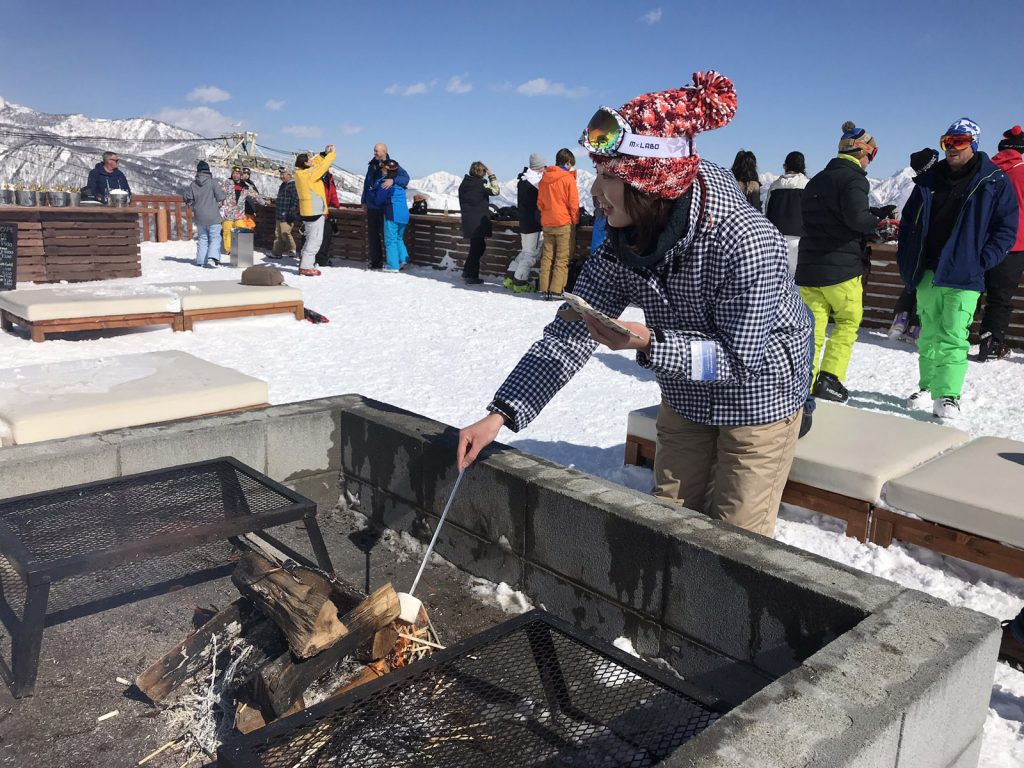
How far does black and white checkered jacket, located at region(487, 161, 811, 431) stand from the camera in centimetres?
229

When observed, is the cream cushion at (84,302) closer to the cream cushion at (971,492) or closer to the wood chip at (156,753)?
the wood chip at (156,753)

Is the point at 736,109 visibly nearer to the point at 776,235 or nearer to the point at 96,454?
the point at 776,235

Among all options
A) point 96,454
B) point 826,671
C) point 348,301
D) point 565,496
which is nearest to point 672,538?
point 565,496

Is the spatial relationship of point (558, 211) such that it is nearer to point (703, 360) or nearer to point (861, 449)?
point (861, 449)

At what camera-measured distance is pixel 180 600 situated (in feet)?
9.95

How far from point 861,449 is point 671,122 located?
236 cm

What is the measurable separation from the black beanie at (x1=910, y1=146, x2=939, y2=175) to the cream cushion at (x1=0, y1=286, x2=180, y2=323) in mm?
7179

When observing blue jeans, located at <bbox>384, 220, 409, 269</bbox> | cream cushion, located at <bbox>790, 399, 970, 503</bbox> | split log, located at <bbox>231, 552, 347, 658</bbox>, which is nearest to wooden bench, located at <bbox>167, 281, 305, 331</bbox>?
blue jeans, located at <bbox>384, 220, 409, 269</bbox>

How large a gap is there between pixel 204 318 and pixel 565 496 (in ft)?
24.4

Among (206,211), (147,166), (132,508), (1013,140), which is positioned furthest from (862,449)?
(147,166)

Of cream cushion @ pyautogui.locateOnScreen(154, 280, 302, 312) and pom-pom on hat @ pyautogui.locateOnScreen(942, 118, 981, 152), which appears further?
cream cushion @ pyautogui.locateOnScreen(154, 280, 302, 312)

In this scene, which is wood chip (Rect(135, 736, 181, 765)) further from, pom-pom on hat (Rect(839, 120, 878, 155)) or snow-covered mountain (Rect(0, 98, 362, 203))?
snow-covered mountain (Rect(0, 98, 362, 203))

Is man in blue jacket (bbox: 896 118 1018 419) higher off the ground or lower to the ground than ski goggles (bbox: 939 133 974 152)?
lower

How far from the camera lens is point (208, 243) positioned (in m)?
14.5
